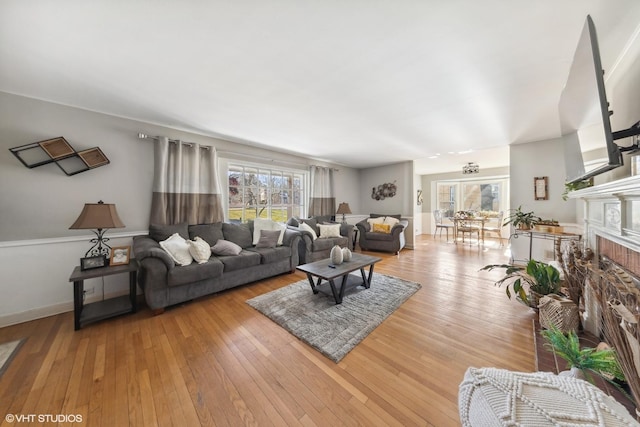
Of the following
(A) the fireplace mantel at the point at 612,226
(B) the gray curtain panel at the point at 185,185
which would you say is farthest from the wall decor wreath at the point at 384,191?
(B) the gray curtain panel at the point at 185,185

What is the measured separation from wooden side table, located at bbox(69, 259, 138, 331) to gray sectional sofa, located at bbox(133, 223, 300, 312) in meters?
0.13

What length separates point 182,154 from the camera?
121 inches

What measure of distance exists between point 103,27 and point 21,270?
2.50 m

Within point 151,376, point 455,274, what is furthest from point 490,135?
point 151,376

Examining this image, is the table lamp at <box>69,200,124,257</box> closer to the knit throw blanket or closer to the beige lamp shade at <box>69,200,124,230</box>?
the beige lamp shade at <box>69,200,124,230</box>

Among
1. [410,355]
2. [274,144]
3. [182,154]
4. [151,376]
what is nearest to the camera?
[151,376]

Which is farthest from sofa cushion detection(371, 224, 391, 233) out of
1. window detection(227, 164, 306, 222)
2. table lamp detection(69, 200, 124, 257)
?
table lamp detection(69, 200, 124, 257)

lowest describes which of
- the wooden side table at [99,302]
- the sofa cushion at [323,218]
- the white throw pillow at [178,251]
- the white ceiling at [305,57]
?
the wooden side table at [99,302]

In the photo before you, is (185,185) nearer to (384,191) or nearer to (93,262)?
(93,262)

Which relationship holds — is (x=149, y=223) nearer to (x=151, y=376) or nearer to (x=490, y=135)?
(x=151, y=376)

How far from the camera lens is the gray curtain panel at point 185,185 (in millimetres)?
2867

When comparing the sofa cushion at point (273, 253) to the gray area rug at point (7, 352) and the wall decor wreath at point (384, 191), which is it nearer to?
the gray area rug at point (7, 352)

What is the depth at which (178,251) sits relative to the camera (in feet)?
8.03

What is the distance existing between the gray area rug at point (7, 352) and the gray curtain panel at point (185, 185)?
4.86ft
